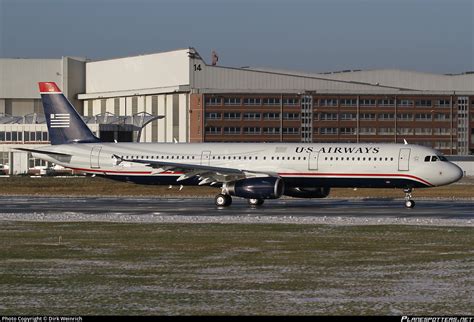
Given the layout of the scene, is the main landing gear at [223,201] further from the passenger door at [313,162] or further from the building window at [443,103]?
the building window at [443,103]

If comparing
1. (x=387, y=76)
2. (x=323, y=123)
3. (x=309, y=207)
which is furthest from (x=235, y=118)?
(x=309, y=207)

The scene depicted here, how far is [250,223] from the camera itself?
131 ft

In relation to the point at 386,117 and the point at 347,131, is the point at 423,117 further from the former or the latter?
the point at 347,131

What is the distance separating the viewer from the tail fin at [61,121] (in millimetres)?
59875

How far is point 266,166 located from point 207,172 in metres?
3.30

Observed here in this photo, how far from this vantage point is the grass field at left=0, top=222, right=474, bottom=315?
64.0ft

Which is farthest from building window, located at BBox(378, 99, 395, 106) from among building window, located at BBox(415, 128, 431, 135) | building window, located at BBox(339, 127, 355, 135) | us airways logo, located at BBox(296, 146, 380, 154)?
us airways logo, located at BBox(296, 146, 380, 154)

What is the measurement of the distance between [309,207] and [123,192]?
21936 millimetres

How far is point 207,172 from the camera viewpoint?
53219 millimetres

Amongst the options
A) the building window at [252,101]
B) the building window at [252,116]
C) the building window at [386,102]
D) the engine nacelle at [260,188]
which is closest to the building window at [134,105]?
the building window at [252,116]

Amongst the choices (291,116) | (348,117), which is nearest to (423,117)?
(348,117)

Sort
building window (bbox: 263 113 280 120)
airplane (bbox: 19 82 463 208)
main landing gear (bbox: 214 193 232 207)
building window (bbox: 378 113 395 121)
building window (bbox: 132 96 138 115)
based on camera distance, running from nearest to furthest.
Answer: airplane (bbox: 19 82 463 208) < main landing gear (bbox: 214 193 232 207) < building window (bbox: 263 113 280 120) < building window (bbox: 378 113 395 121) < building window (bbox: 132 96 138 115)

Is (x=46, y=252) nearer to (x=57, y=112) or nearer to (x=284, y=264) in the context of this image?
(x=284, y=264)

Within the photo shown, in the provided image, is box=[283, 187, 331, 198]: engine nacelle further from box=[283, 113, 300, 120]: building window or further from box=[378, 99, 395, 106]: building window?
box=[378, 99, 395, 106]: building window
